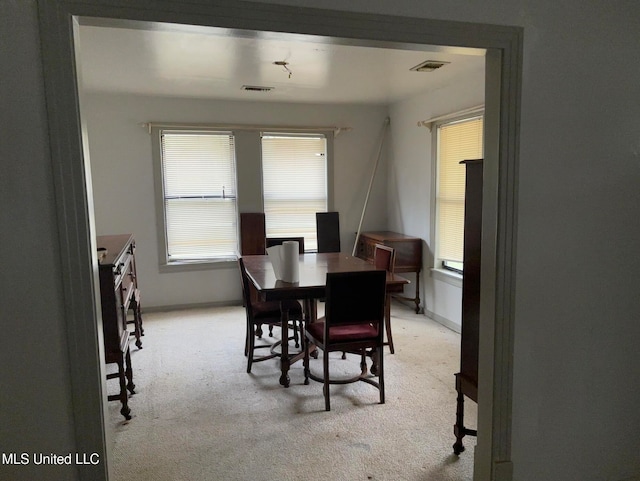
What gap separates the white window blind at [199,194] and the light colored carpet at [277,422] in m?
1.53

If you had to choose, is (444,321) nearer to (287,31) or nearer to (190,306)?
(190,306)

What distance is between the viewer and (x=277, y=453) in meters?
2.37

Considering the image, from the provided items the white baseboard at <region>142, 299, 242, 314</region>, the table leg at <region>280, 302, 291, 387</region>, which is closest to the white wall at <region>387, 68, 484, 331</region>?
the table leg at <region>280, 302, 291, 387</region>

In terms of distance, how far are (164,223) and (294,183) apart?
62.0 inches

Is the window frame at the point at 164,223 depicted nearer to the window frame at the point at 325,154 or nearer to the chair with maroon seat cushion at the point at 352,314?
the window frame at the point at 325,154

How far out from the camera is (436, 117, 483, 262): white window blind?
13.4 ft

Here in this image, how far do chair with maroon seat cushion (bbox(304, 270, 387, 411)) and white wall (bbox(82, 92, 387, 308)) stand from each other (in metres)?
2.66

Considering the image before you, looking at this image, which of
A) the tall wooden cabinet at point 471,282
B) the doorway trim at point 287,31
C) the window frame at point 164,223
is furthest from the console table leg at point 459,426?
the window frame at point 164,223

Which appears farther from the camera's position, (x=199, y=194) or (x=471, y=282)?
(x=199, y=194)

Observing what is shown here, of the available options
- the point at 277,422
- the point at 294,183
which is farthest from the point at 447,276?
the point at 277,422

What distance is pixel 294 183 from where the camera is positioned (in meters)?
5.40

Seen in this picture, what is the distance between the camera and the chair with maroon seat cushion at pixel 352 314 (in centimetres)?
273

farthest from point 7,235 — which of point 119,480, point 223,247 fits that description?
point 223,247

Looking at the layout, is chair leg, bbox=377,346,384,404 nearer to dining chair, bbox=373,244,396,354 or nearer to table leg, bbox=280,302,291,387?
table leg, bbox=280,302,291,387
